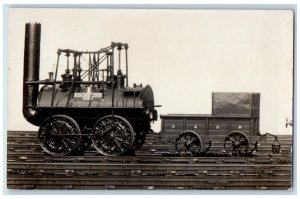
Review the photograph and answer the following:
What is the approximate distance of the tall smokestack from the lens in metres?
15.8

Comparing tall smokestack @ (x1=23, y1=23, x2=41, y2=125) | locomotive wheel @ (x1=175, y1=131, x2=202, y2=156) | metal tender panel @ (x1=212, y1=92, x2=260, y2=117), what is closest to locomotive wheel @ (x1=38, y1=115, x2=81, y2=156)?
tall smokestack @ (x1=23, y1=23, x2=41, y2=125)

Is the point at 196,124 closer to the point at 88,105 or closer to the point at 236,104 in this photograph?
the point at 236,104

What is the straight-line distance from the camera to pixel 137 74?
52.8 ft

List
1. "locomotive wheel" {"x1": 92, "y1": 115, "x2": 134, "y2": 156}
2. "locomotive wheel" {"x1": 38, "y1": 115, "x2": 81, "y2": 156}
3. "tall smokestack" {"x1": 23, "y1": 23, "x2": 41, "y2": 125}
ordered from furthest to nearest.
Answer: "locomotive wheel" {"x1": 38, "y1": 115, "x2": 81, "y2": 156} → "locomotive wheel" {"x1": 92, "y1": 115, "x2": 134, "y2": 156} → "tall smokestack" {"x1": 23, "y1": 23, "x2": 41, "y2": 125}

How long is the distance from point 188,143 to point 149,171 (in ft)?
4.44

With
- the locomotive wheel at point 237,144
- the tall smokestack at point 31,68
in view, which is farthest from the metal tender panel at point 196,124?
the tall smokestack at point 31,68

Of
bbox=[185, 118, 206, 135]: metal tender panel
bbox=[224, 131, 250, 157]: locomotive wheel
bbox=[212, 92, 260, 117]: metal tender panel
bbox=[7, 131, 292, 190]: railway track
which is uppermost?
bbox=[212, 92, 260, 117]: metal tender panel

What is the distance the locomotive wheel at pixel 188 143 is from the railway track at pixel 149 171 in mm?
460

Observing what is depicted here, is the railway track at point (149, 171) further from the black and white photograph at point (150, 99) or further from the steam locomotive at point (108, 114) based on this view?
the steam locomotive at point (108, 114)

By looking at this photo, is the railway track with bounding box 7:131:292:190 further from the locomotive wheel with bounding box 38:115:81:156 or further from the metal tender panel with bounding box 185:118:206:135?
the metal tender panel with bounding box 185:118:206:135

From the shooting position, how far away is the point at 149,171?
1539 cm

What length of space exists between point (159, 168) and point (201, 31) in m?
2.99

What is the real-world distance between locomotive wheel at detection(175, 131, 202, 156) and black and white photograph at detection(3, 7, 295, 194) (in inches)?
1.0
